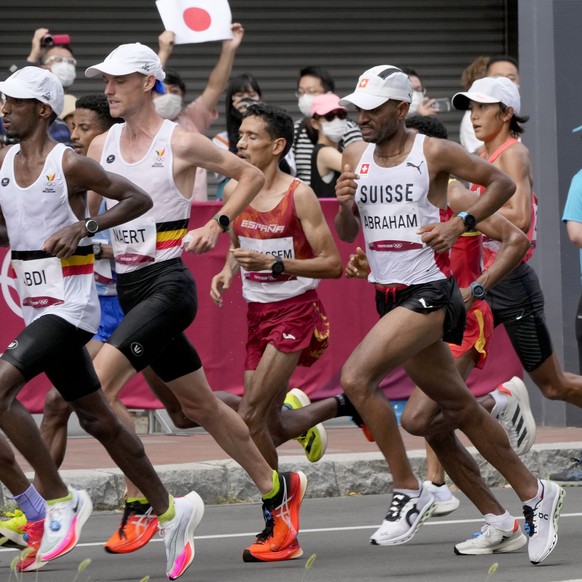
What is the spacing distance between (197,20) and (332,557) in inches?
204

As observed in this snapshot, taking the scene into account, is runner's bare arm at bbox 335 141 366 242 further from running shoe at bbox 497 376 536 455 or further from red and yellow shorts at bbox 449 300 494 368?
running shoe at bbox 497 376 536 455

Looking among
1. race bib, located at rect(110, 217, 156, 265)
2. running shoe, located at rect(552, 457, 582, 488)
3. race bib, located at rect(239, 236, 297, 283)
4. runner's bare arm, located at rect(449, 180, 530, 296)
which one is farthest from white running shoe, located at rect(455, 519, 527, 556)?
running shoe, located at rect(552, 457, 582, 488)

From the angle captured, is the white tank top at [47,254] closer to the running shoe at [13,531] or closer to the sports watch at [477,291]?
the running shoe at [13,531]

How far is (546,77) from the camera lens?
42.9ft

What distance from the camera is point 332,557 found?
7.80 meters

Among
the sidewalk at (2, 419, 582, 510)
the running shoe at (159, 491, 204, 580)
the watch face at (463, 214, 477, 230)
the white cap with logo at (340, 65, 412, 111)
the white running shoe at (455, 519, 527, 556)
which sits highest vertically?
the white cap with logo at (340, 65, 412, 111)

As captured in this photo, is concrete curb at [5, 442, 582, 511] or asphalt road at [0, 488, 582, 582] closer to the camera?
asphalt road at [0, 488, 582, 582]

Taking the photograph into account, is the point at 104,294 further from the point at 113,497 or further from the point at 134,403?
the point at 134,403

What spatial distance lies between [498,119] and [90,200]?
8.53 ft

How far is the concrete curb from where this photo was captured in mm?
9758

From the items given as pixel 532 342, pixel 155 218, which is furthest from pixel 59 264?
pixel 532 342

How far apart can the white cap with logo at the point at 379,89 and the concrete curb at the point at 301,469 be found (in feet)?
10.3

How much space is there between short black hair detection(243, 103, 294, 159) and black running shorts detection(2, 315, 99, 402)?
6.44 feet

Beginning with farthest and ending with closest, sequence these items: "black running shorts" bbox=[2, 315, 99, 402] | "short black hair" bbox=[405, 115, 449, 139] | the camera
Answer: the camera, "short black hair" bbox=[405, 115, 449, 139], "black running shorts" bbox=[2, 315, 99, 402]
